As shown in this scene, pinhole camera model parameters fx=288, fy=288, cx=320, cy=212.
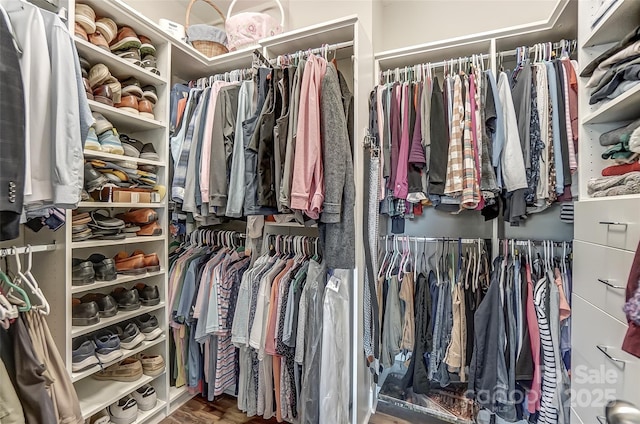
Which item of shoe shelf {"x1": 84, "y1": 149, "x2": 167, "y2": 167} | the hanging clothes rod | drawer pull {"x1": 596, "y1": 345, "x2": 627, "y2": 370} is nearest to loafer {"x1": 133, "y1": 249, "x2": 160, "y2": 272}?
the hanging clothes rod

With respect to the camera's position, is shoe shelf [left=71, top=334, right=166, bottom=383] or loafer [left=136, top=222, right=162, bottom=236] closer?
shoe shelf [left=71, top=334, right=166, bottom=383]

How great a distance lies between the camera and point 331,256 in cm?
128

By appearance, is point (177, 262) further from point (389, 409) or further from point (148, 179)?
point (389, 409)

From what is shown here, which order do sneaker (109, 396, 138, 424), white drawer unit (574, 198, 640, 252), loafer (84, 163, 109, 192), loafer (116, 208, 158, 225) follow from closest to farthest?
white drawer unit (574, 198, 640, 252)
loafer (84, 163, 109, 192)
sneaker (109, 396, 138, 424)
loafer (116, 208, 158, 225)

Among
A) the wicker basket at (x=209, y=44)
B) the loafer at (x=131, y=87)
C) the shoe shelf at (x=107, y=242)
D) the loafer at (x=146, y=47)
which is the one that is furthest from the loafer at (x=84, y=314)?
the wicker basket at (x=209, y=44)

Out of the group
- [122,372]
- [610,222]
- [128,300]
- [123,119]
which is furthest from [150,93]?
[610,222]

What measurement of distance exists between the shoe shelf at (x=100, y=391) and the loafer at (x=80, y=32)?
1.61 meters

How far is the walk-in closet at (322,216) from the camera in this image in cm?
97

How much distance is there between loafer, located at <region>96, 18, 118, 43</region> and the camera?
133cm

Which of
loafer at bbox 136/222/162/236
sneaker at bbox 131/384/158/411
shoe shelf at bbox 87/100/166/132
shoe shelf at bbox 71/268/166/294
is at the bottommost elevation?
sneaker at bbox 131/384/158/411

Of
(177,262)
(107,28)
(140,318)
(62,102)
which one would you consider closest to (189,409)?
(140,318)

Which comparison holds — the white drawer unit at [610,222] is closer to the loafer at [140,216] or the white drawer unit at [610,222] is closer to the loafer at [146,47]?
the loafer at [140,216]

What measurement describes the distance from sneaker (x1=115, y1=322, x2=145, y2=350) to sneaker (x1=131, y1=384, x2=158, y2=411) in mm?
296

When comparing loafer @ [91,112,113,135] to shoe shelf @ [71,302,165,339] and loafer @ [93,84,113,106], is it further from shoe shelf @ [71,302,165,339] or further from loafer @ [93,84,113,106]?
A: shoe shelf @ [71,302,165,339]
